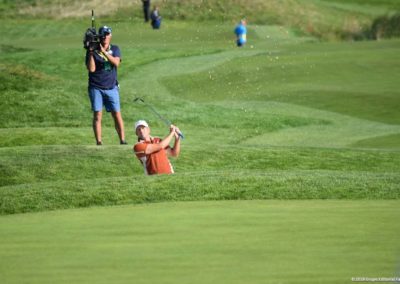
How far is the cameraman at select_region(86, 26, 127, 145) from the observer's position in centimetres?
1772

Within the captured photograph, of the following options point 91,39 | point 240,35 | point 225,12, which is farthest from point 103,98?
point 225,12

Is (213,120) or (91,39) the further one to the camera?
(213,120)

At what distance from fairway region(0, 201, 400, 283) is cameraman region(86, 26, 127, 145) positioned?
6.32m

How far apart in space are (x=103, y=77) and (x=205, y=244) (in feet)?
30.9

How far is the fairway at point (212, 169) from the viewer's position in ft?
27.8

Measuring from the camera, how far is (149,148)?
14.3 meters

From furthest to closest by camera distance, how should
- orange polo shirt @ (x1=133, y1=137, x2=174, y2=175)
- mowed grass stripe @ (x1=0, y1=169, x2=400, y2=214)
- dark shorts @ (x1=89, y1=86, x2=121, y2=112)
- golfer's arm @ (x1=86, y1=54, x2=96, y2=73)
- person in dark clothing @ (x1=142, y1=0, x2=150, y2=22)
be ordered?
1. person in dark clothing @ (x1=142, y1=0, x2=150, y2=22)
2. dark shorts @ (x1=89, y1=86, x2=121, y2=112)
3. golfer's arm @ (x1=86, y1=54, x2=96, y2=73)
4. orange polo shirt @ (x1=133, y1=137, x2=174, y2=175)
5. mowed grass stripe @ (x1=0, y1=169, x2=400, y2=214)

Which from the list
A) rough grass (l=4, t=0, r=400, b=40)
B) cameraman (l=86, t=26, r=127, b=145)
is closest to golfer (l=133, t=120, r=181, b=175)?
cameraman (l=86, t=26, r=127, b=145)

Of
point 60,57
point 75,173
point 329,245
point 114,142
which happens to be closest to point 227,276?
point 329,245

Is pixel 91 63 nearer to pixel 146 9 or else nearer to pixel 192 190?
pixel 192 190

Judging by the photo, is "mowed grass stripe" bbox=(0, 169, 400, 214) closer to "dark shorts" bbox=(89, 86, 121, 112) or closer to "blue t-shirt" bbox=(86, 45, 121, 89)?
"blue t-shirt" bbox=(86, 45, 121, 89)

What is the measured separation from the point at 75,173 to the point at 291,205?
604 centimetres

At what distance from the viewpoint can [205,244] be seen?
9.01m

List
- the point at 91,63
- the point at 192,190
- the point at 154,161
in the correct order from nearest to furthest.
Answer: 1. the point at 192,190
2. the point at 154,161
3. the point at 91,63
